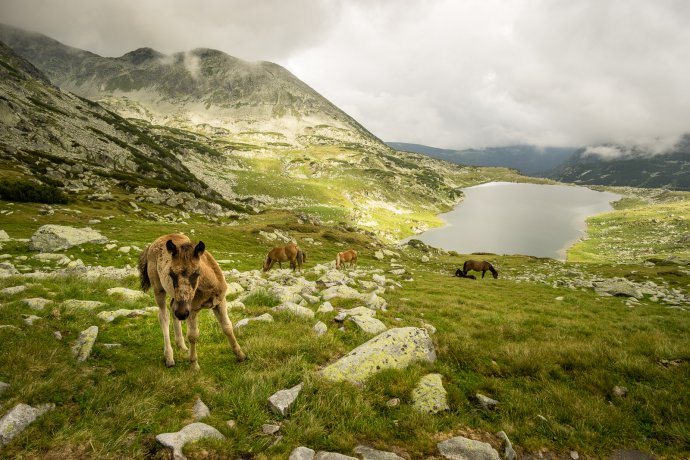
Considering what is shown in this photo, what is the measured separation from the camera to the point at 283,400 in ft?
20.3

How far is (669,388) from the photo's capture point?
769cm

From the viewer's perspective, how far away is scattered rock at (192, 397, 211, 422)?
573 centimetres

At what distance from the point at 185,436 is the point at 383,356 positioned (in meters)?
4.70

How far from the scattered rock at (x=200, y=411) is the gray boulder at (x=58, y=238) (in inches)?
1126

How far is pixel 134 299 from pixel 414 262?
172 ft

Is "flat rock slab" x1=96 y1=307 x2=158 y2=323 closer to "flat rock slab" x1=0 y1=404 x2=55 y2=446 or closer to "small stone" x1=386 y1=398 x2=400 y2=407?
"flat rock slab" x1=0 y1=404 x2=55 y2=446

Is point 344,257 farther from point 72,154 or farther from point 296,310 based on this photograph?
point 72,154

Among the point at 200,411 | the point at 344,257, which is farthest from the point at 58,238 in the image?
the point at 200,411

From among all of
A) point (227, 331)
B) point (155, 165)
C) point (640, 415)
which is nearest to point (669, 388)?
point (640, 415)

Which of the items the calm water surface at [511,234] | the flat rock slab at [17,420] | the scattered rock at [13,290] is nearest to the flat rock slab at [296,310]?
the flat rock slab at [17,420]

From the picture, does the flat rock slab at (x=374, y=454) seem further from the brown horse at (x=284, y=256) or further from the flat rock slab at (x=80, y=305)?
the brown horse at (x=284, y=256)

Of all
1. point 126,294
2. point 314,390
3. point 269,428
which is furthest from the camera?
point 126,294

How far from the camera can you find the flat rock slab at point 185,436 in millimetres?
4729

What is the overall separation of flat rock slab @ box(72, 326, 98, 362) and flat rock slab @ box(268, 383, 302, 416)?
14.6ft
